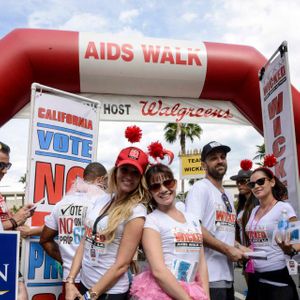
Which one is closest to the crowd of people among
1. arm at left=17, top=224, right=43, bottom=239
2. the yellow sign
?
arm at left=17, top=224, right=43, bottom=239

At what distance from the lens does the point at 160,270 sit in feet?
7.41

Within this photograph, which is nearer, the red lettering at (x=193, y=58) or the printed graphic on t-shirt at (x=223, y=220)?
the printed graphic on t-shirt at (x=223, y=220)

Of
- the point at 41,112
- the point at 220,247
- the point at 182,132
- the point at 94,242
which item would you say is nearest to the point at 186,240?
the point at 94,242

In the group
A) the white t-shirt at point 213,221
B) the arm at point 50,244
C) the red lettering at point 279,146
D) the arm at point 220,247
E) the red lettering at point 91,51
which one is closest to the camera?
the arm at point 220,247

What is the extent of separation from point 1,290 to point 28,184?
210cm

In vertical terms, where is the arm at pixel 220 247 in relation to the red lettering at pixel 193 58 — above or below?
below

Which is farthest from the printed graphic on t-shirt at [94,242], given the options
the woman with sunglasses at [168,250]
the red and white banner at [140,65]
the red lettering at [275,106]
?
the red and white banner at [140,65]

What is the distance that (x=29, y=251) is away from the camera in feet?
12.7

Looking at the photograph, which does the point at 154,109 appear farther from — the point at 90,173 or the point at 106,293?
the point at 106,293

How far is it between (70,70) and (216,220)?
311cm

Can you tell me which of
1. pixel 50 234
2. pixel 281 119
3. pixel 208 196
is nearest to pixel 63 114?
pixel 50 234

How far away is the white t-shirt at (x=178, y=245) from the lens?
7.76 feet

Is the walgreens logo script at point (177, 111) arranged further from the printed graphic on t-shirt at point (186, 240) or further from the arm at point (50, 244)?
the printed graphic on t-shirt at point (186, 240)

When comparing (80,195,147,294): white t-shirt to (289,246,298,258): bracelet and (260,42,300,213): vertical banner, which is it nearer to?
(289,246,298,258): bracelet
